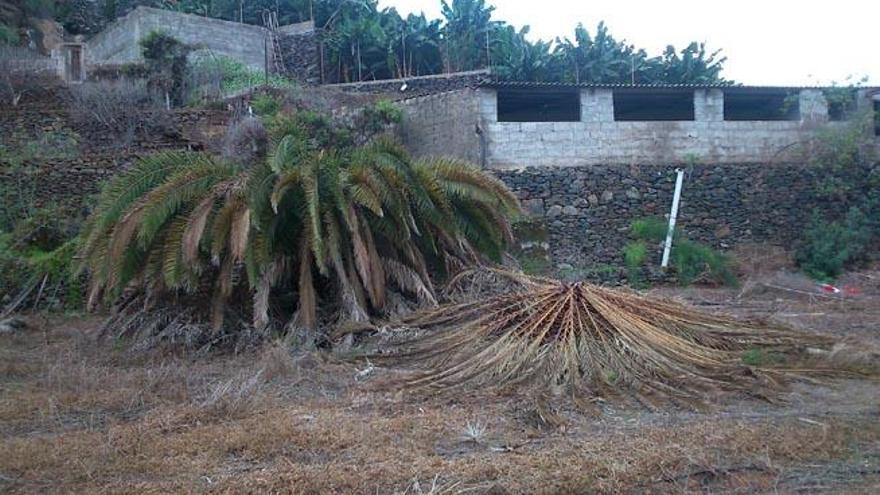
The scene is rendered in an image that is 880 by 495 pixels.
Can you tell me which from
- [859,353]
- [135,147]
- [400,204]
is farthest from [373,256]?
[135,147]

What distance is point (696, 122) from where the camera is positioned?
659 inches

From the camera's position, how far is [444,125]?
16750 mm

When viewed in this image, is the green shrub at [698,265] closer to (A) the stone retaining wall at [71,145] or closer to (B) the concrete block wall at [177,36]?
(A) the stone retaining wall at [71,145]

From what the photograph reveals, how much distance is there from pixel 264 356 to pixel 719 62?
23.9 meters

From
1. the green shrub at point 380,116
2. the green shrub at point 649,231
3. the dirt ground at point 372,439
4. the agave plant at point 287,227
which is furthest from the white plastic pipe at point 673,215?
the dirt ground at point 372,439

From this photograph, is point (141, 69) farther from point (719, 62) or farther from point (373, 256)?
point (719, 62)

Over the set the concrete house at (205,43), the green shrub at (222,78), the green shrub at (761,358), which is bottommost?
the green shrub at (761,358)

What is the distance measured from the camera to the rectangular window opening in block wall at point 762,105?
1708 centimetres

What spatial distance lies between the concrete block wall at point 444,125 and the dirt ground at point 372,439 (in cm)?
855

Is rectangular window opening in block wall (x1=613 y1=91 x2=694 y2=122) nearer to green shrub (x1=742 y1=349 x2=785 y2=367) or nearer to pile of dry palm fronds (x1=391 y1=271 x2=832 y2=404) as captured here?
pile of dry palm fronds (x1=391 y1=271 x2=832 y2=404)

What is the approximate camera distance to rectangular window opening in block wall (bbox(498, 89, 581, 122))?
663 inches

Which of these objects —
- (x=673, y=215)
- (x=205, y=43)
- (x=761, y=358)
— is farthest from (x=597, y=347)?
(x=205, y=43)

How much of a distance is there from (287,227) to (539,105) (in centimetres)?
912

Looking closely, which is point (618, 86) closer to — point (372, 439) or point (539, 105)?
point (539, 105)
